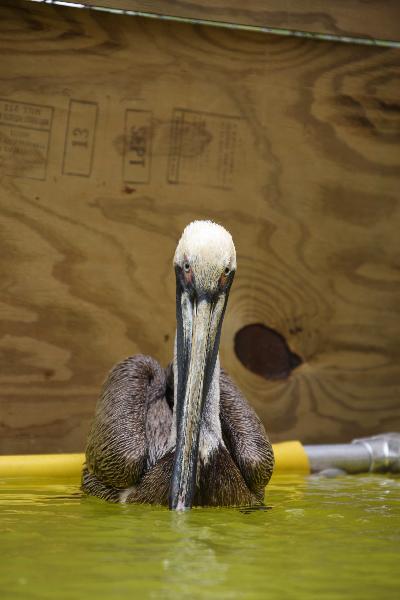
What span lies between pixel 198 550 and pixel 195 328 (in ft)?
3.40

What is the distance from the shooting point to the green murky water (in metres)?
2.16

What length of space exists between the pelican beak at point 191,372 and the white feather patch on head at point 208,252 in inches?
3.2

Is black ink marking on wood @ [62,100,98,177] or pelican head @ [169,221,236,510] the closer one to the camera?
pelican head @ [169,221,236,510]

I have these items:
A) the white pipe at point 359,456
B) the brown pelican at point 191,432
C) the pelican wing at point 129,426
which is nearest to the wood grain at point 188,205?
the white pipe at point 359,456

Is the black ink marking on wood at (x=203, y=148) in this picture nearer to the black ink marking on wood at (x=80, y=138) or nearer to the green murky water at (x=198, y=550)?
the black ink marking on wood at (x=80, y=138)

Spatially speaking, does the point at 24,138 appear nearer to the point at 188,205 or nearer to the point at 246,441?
the point at 188,205

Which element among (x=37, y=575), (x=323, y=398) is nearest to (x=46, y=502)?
(x=37, y=575)

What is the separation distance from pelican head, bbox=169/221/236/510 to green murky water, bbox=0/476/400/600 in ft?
0.57

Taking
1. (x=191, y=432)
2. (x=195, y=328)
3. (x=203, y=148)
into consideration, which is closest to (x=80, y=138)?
(x=203, y=148)

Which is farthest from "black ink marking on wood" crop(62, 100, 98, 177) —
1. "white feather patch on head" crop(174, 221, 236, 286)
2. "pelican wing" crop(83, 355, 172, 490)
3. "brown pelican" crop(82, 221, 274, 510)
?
"white feather patch on head" crop(174, 221, 236, 286)

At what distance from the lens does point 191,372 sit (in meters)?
3.41

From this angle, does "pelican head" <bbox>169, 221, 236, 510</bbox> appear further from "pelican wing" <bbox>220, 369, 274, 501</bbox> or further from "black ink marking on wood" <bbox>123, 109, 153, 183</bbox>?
"black ink marking on wood" <bbox>123, 109, 153, 183</bbox>

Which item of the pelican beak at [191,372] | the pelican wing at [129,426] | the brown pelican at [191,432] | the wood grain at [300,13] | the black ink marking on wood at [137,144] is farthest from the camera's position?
the black ink marking on wood at [137,144]

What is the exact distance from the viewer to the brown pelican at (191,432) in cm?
339
